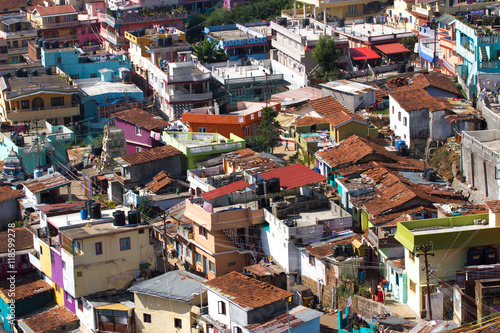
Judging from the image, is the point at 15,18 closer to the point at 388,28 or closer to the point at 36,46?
the point at 36,46

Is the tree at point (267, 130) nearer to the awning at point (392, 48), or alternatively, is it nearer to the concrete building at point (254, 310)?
the awning at point (392, 48)

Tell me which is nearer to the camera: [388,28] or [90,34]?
[388,28]

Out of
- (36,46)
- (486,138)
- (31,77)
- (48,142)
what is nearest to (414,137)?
(486,138)

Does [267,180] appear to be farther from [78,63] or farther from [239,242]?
[78,63]

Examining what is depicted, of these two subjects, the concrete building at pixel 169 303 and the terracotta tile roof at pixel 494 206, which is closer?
the terracotta tile roof at pixel 494 206

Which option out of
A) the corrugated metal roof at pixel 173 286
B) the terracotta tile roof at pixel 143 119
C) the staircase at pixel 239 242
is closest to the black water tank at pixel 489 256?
the staircase at pixel 239 242

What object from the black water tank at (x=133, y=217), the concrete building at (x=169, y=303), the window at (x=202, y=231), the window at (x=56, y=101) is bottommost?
the concrete building at (x=169, y=303)

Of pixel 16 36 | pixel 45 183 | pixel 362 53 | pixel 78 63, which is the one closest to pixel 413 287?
pixel 45 183
